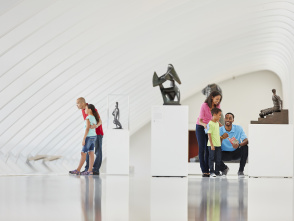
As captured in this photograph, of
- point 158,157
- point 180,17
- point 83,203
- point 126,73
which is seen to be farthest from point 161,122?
point 126,73

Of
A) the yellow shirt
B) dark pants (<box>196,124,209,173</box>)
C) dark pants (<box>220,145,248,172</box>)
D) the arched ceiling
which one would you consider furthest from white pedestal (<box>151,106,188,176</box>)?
the arched ceiling

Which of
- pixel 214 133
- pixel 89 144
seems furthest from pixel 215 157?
pixel 89 144

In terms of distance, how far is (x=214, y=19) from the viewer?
2834cm

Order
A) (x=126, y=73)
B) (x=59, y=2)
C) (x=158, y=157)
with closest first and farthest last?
(x=158, y=157)
(x=59, y=2)
(x=126, y=73)

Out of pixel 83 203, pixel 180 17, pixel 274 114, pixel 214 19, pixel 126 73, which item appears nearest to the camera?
pixel 83 203

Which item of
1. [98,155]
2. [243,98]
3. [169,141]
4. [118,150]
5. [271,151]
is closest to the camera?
[169,141]

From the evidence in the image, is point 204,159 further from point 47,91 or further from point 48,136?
point 48,136

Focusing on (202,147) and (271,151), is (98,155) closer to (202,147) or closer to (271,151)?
(202,147)

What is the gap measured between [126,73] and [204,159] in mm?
19249

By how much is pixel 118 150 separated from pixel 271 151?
150 inches

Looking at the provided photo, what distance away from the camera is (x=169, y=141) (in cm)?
1364

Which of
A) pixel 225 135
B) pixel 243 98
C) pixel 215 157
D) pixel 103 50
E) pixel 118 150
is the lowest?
pixel 215 157

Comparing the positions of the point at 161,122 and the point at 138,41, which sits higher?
the point at 138,41

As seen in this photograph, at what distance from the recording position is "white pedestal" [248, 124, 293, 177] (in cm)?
1447
